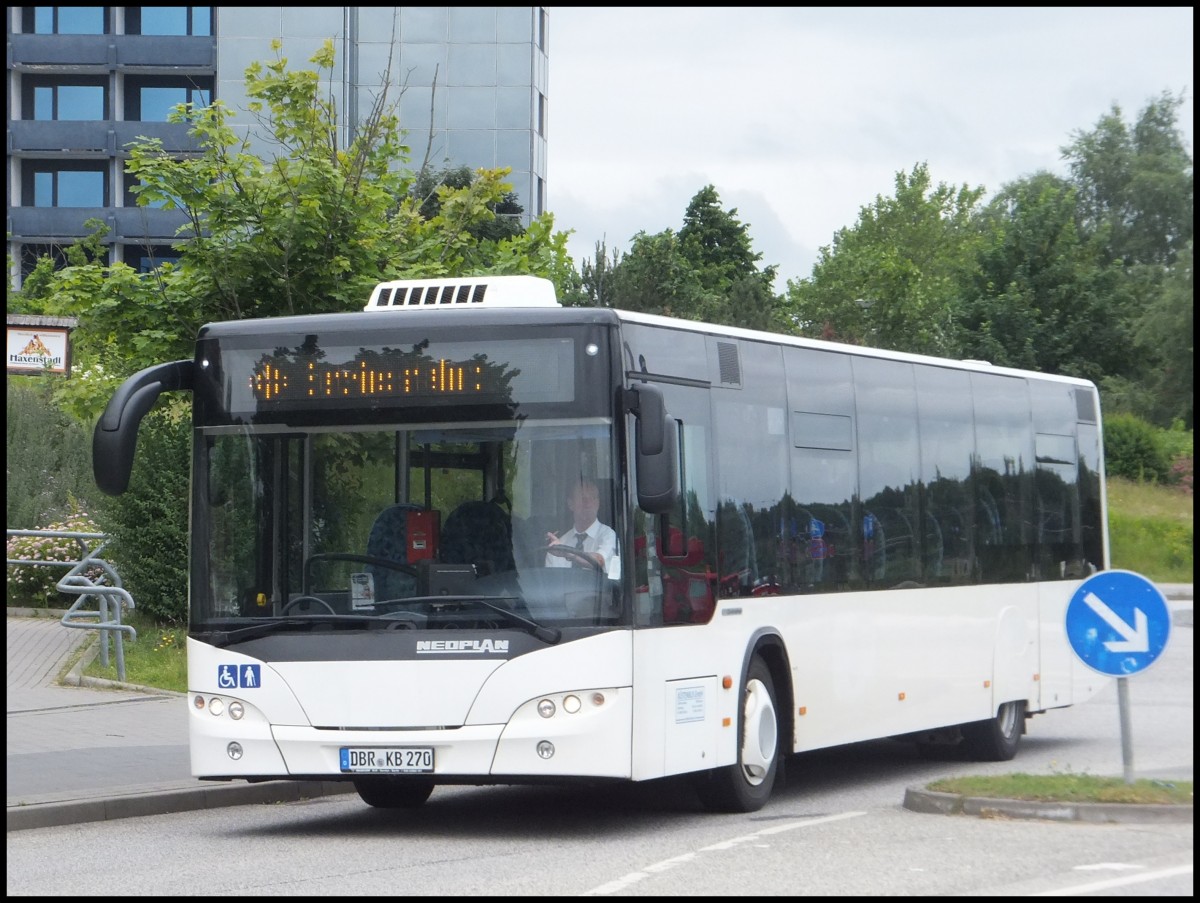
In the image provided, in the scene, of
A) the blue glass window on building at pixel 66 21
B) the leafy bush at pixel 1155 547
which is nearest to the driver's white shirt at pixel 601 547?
the leafy bush at pixel 1155 547

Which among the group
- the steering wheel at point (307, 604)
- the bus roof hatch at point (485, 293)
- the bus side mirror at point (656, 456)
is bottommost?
the steering wheel at point (307, 604)

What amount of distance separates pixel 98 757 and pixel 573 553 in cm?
514

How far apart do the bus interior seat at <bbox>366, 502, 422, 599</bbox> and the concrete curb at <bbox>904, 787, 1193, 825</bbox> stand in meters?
3.34

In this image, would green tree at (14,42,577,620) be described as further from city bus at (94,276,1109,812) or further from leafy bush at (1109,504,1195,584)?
leafy bush at (1109,504,1195,584)

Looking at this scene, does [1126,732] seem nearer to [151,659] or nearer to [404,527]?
[404,527]

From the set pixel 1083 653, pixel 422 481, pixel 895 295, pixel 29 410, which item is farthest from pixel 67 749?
pixel 895 295

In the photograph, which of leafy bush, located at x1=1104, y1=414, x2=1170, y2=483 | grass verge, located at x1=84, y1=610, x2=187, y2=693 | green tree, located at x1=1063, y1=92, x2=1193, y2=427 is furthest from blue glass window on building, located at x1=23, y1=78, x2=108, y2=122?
grass verge, located at x1=84, y1=610, x2=187, y2=693

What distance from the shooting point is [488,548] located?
10688 millimetres

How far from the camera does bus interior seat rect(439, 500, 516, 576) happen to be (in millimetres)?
10656

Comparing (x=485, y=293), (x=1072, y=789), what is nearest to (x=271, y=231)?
(x=485, y=293)

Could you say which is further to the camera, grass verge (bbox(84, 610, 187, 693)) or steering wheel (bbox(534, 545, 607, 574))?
grass verge (bbox(84, 610, 187, 693))

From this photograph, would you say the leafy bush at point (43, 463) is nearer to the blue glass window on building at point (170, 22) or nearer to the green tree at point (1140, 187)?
the blue glass window on building at point (170, 22)

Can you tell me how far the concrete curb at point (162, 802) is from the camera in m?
11.5

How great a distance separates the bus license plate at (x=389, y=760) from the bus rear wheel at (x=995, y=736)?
622 cm
